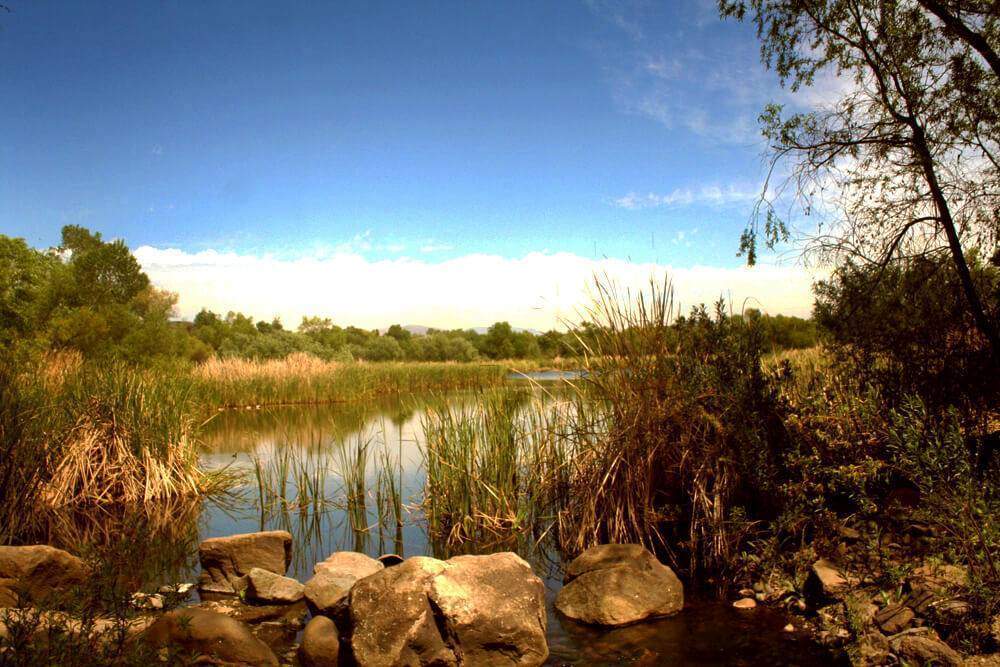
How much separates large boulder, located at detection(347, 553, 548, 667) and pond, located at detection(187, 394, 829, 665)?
0.35 metres

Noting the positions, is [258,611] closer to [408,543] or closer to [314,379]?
[408,543]

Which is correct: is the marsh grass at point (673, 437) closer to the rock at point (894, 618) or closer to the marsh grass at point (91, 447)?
the rock at point (894, 618)

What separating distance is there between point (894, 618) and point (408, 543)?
4699 mm

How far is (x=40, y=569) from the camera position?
556 cm

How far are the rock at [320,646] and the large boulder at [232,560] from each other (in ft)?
5.38

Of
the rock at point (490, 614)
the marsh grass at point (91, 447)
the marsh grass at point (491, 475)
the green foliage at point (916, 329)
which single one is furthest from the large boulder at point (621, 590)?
the marsh grass at point (91, 447)

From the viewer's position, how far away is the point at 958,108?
6.77 m

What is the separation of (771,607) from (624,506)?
5.04 ft

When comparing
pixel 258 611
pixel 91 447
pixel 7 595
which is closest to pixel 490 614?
pixel 258 611

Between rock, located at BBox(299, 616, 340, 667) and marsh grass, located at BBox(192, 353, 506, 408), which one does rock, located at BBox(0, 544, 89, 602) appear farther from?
marsh grass, located at BBox(192, 353, 506, 408)

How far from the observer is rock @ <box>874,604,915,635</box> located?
4168 mm

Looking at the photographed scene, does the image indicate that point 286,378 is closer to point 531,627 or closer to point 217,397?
point 217,397

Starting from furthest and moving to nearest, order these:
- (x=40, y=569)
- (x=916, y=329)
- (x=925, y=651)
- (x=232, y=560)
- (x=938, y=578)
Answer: (x=916, y=329)
(x=232, y=560)
(x=40, y=569)
(x=938, y=578)
(x=925, y=651)

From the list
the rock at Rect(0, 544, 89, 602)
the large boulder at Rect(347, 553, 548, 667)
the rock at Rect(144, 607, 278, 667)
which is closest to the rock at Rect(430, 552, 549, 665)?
the large boulder at Rect(347, 553, 548, 667)
